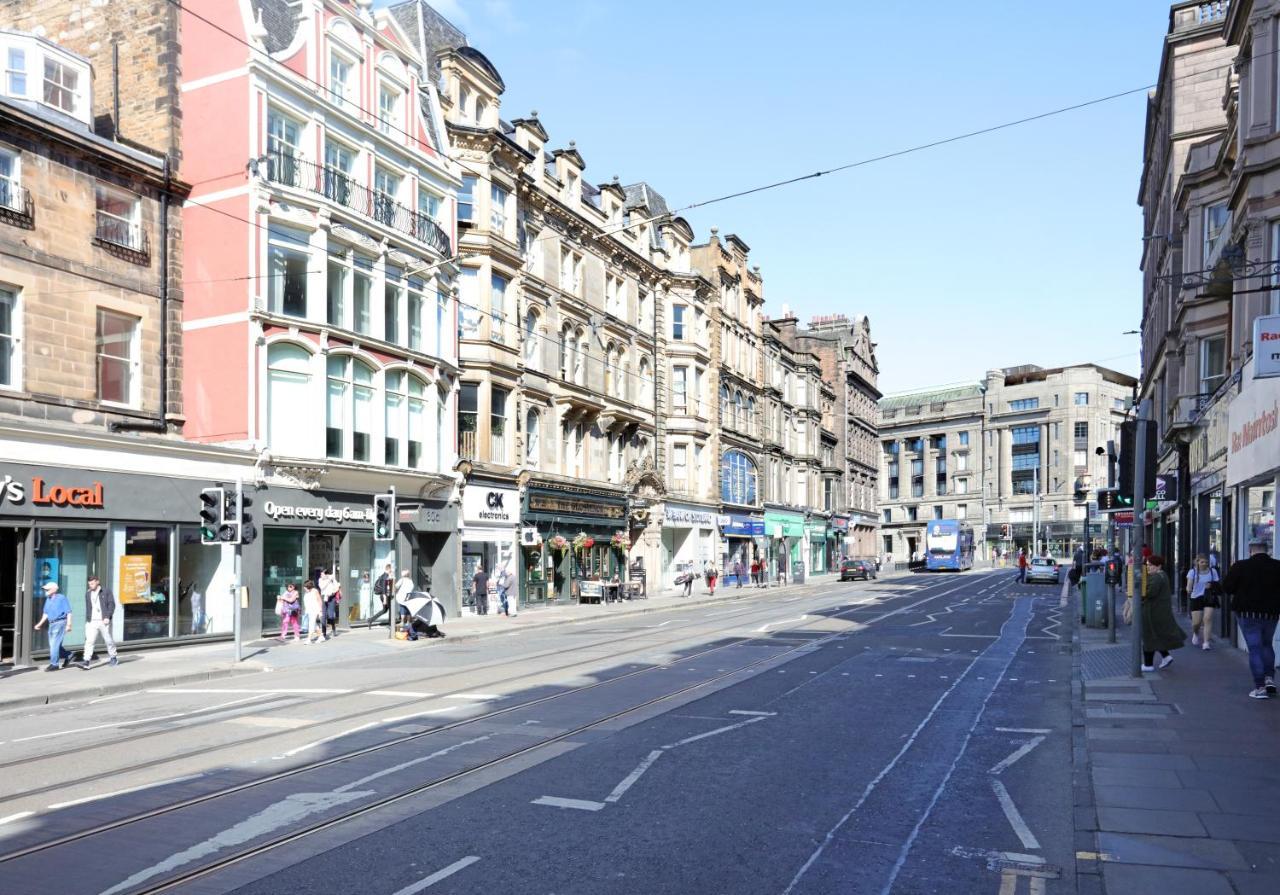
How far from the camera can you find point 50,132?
70.9 ft

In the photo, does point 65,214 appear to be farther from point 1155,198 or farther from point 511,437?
point 1155,198

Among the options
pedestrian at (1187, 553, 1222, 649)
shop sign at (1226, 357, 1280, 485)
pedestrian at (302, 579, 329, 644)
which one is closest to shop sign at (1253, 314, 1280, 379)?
shop sign at (1226, 357, 1280, 485)

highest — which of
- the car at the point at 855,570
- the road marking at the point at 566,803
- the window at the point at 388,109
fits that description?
the window at the point at 388,109

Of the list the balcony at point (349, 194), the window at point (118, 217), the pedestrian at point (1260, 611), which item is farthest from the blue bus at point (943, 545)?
the pedestrian at point (1260, 611)

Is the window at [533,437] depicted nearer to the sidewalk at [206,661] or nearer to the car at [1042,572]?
the sidewalk at [206,661]

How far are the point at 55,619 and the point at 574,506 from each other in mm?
24300

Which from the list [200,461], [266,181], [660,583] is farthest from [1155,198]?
[200,461]

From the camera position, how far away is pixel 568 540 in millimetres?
41406

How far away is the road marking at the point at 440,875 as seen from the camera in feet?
A: 21.0

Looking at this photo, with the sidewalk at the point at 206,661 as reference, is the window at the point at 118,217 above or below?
above

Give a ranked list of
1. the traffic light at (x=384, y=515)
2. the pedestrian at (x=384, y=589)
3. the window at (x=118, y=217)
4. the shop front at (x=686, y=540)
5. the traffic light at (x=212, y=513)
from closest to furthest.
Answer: the traffic light at (x=212, y=513)
the window at (x=118, y=217)
the traffic light at (x=384, y=515)
the pedestrian at (x=384, y=589)
the shop front at (x=686, y=540)

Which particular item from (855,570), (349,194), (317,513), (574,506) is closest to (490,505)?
(574,506)

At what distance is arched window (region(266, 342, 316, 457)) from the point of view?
26.2 meters

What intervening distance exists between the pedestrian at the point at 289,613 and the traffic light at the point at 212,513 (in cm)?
495
